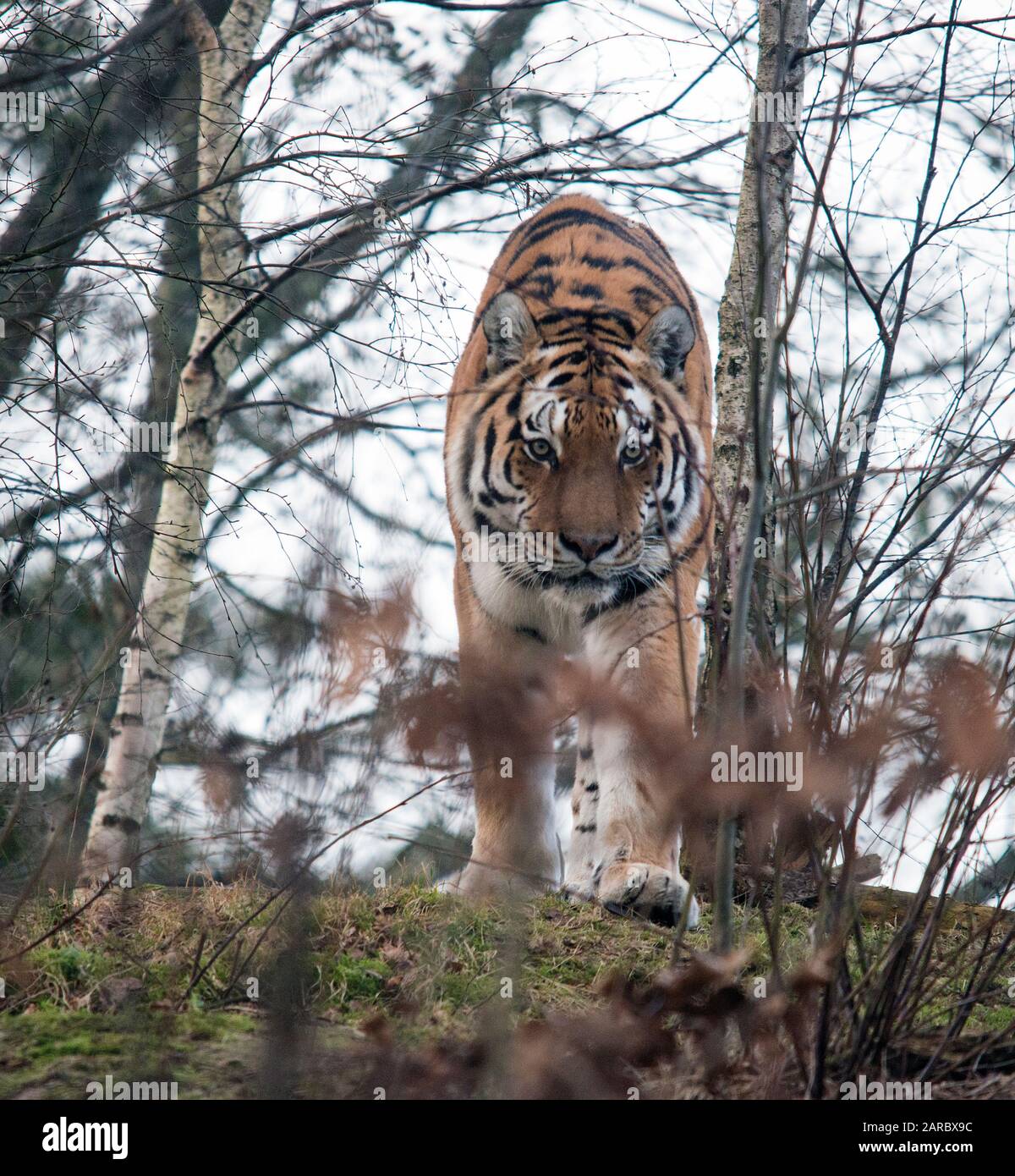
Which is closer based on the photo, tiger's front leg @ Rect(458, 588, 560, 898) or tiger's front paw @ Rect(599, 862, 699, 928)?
tiger's front leg @ Rect(458, 588, 560, 898)

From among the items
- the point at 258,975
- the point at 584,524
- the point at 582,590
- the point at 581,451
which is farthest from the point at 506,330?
the point at 258,975

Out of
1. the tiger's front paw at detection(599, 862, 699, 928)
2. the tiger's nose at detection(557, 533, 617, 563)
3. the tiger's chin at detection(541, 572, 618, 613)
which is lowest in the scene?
the tiger's front paw at detection(599, 862, 699, 928)

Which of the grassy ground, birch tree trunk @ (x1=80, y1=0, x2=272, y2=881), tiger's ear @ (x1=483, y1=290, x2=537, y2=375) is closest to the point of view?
the grassy ground

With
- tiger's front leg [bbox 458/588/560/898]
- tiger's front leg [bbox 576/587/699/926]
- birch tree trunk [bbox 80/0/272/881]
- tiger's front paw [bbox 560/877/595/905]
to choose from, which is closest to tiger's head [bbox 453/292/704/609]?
tiger's front leg [bbox 576/587/699/926]

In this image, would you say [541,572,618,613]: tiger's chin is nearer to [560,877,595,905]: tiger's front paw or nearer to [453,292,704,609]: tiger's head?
[453,292,704,609]: tiger's head

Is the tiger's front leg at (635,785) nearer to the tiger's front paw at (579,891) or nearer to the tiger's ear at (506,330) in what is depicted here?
the tiger's front paw at (579,891)

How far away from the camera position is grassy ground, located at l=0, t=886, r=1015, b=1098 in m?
2.82

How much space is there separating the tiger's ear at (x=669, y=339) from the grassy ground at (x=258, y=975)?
256cm

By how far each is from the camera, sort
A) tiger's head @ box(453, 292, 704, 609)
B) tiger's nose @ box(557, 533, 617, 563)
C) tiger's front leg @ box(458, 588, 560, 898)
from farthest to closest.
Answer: tiger's head @ box(453, 292, 704, 609) < tiger's nose @ box(557, 533, 617, 563) < tiger's front leg @ box(458, 588, 560, 898)

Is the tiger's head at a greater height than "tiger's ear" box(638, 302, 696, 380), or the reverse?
"tiger's ear" box(638, 302, 696, 380)

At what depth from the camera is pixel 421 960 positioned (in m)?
3.73

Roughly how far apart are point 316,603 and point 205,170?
5550mm
